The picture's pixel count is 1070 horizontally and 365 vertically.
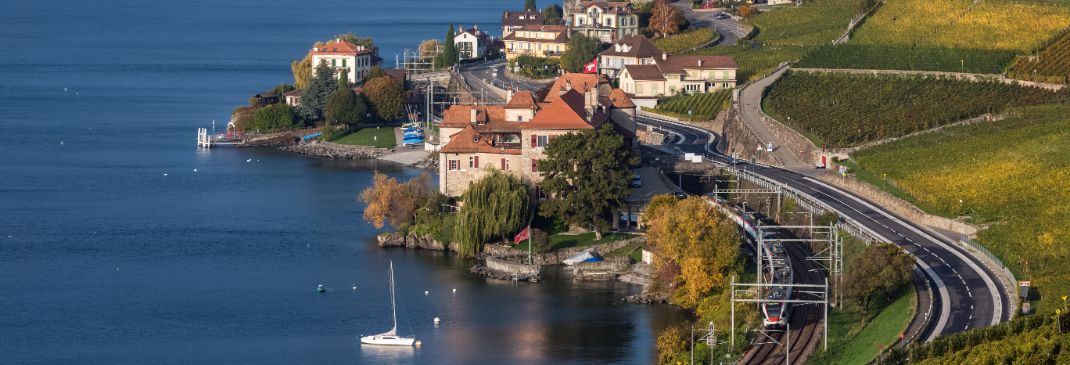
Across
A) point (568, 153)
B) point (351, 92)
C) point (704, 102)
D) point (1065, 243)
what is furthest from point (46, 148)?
point (1065, 243)

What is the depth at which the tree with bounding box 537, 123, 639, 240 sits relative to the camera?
85.6m

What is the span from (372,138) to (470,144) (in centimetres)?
3599

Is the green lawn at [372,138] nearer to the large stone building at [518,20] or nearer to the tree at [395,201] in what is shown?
the tree at [395,201]

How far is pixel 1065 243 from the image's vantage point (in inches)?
2810

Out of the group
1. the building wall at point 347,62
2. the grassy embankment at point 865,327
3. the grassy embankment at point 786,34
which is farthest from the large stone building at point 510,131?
the building wall at point 347,62

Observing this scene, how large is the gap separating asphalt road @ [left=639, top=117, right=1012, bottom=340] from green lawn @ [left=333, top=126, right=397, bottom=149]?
34753 millimetres

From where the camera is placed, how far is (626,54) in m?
136

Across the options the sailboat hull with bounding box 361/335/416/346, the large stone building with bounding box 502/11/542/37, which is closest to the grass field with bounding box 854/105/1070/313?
the sailboat hull with bounding box 361/335/416/346

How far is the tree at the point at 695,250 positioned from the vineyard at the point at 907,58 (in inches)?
1720

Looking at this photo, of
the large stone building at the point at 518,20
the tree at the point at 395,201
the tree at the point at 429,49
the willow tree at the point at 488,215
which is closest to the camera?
the willow tree at the point at 488,215

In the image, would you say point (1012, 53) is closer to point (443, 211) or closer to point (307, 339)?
point (443, 211)

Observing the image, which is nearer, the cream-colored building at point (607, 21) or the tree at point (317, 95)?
the tree at point (317, 95)

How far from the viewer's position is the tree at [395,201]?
89.9 m

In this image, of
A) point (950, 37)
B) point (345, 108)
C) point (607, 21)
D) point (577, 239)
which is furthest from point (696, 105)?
point (577, 239)
